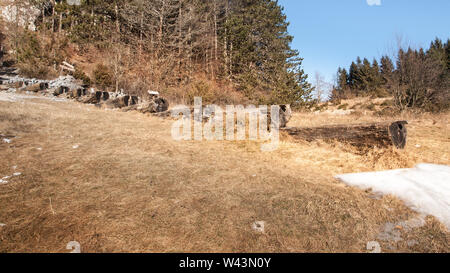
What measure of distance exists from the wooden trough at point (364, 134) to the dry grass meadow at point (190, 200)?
0.21 m

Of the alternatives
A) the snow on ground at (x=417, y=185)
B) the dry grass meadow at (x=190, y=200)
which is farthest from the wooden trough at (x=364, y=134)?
the snow on ground at (x=417, y=185)

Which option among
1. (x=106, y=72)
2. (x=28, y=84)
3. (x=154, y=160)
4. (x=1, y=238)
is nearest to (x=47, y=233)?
(x=1, y=238)

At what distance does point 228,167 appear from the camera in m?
3.51

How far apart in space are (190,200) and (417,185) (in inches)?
106

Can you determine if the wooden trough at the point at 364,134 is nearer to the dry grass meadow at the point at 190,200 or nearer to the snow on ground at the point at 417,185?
the dry grass meadow at the point at 190,200

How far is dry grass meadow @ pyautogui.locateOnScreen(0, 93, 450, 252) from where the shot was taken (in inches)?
60.6

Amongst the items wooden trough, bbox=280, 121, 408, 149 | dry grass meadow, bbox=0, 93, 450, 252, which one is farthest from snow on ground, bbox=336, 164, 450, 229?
wooden trough, bbox=280, 121, 408, 149

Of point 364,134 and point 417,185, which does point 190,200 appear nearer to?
point 417,185

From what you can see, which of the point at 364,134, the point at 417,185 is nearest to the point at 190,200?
the point at 417,185

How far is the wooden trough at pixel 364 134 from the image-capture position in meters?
3.66

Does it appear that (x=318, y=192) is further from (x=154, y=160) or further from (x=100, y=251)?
(x=154, y=160)

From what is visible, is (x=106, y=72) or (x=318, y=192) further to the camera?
(x=106, y=72)

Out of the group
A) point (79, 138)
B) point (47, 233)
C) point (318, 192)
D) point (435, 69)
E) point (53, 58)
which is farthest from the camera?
point (53, 58)

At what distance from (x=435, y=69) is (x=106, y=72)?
62.1 feet
